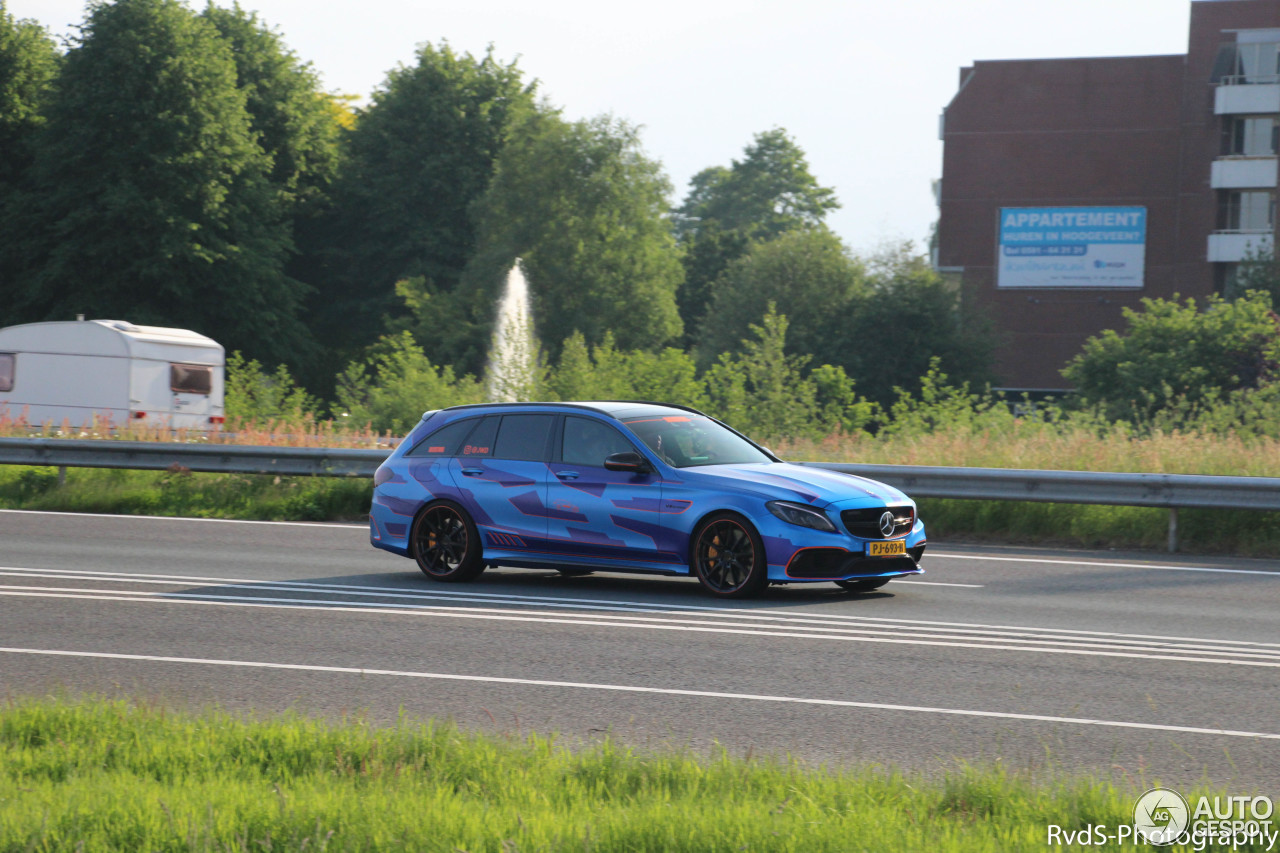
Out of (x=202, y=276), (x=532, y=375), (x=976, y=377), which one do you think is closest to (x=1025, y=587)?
(x=532, y=375)

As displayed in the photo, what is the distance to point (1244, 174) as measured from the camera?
6588 centimetres

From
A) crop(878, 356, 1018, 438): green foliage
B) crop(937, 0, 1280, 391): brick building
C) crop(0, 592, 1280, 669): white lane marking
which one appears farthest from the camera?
crop(937, 0, 1280, 391): brick building

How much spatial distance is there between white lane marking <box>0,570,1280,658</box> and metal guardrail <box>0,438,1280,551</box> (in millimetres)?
6019

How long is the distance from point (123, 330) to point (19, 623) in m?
25.2

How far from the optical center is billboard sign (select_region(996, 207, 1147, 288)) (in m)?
69.1

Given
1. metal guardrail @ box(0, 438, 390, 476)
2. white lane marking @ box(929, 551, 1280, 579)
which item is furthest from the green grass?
metal guardrail @ box(0, 438, 390, 476)

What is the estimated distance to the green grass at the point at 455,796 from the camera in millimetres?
4633

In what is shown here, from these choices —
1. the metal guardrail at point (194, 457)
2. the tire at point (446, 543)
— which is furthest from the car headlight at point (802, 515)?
the metal guardrail at point (194, 457)

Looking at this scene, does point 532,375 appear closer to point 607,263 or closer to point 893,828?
point 893,828

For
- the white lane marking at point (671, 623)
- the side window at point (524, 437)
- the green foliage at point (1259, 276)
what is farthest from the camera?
the green foliage at point (1259, 276)

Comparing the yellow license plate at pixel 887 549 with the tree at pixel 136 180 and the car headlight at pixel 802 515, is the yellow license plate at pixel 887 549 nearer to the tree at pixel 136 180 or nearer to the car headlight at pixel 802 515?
the car headlight at pixel 802 515

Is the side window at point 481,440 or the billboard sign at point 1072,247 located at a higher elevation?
the billboard sign at point 1072,247

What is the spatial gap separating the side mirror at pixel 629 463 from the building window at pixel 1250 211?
2392 inches

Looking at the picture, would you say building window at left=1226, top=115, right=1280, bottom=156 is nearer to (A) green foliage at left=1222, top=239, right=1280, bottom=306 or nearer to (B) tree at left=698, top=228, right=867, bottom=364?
(A) green foliage at left=1222, top=239, right=1280, bottom=306
